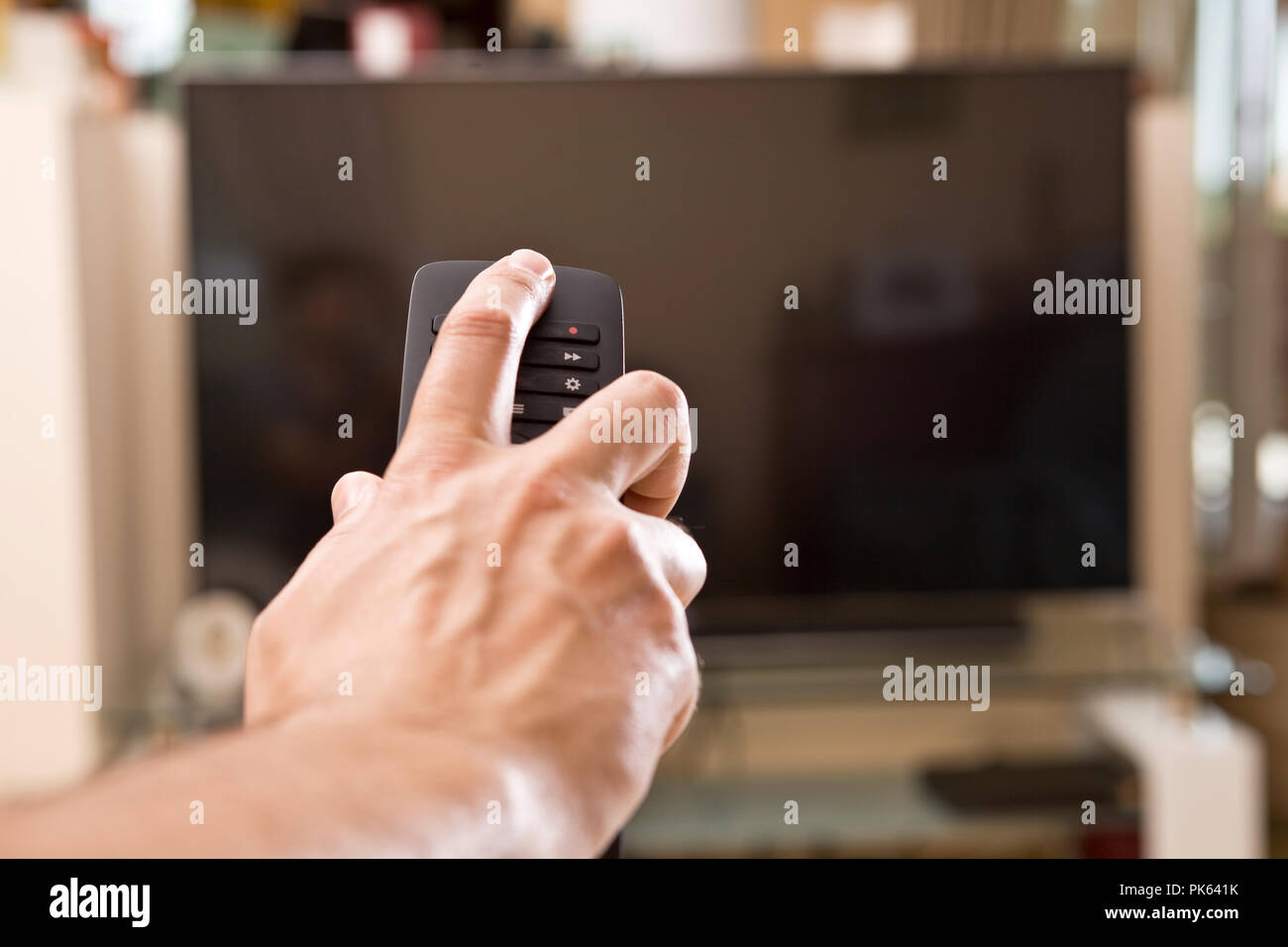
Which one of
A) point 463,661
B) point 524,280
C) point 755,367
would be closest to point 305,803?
point 463,661

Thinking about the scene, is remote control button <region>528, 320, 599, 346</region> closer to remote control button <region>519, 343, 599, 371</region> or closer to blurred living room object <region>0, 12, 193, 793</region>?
remote control button <region>519, 343, 599, 371</region>

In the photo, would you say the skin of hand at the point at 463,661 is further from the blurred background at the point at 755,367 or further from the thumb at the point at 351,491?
the blurred background at the point at 755,367

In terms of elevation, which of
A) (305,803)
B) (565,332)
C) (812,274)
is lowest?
(305,803)

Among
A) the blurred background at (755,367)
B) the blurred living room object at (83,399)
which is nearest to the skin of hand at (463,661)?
the blurred background at (755,367)

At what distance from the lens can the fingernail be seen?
292mm

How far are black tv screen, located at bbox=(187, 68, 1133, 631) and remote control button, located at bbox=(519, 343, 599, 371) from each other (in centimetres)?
68

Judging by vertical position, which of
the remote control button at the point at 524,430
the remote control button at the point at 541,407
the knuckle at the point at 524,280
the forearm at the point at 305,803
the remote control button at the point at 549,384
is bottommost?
the forearm at the point at 305,803

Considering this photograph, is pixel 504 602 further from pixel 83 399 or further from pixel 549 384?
pixel 83 399

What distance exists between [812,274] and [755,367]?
127 millimetres

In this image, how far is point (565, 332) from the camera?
289 millimetres

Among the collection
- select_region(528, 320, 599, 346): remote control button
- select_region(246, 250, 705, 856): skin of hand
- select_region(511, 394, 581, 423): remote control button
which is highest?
select_region(528, 320, 599, 346): remote control button

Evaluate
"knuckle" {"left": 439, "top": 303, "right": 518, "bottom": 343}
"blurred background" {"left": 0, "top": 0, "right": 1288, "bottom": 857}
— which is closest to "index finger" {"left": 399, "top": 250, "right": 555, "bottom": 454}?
"knuckle" {"left": 439, "top": 303, "right": 518, "bottom": 343}

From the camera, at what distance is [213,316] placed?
1115 mm

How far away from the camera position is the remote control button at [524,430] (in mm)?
277
